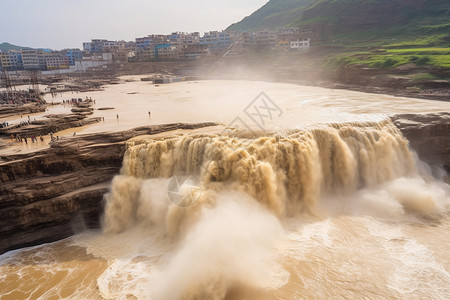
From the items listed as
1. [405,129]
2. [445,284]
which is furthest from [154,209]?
[405,129]

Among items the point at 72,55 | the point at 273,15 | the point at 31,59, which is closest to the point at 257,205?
the point at 31,59

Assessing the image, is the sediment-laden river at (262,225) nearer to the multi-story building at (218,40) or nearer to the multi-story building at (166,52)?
the multi-story building at (166,52)

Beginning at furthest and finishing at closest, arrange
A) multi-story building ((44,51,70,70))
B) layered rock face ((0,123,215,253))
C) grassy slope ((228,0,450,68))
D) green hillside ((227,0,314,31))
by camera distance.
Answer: green hillside ((227,0,314,31)), multi-story building ((44,51,70,70)), grassy slope ((228,0,450,68)), layered rock face ((0,123,215,253))

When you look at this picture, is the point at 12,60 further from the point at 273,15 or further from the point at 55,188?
the point at 273,15

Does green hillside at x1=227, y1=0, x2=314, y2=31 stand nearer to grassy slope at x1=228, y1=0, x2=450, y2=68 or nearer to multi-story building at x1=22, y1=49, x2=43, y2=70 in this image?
grassy slope at x1=228, y1=0, x2=450, y2=68

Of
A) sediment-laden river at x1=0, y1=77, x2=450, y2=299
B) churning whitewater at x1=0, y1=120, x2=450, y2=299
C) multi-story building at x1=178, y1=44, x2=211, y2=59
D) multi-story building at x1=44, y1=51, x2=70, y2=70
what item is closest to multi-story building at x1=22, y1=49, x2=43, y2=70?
multi-story building at x1=44, y1=51, x2=70, y2=70

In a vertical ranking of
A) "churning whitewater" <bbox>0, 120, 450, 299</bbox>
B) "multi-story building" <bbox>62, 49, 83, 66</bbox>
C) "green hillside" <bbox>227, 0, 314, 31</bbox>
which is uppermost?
"green hillside" <bbox>227, 0, 314, 31</bbox>
